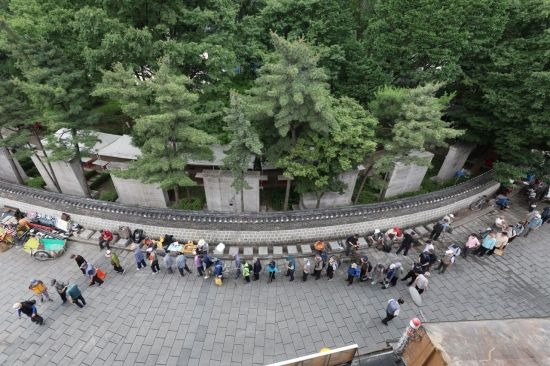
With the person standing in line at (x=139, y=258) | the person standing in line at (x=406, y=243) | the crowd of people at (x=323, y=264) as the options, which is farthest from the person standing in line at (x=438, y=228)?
the person standing in line at (x=139, y=258)

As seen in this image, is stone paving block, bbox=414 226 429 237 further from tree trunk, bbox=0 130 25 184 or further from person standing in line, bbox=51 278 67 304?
tree trunk, bbox=0 130 25 184

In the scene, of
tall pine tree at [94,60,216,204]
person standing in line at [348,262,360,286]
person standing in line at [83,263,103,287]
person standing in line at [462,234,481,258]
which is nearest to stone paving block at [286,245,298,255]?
person standing in line at [348,262,360,286]

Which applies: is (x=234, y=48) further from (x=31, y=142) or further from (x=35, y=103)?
(x=31, y=142)

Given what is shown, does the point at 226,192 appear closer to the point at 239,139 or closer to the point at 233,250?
the point at 233,250

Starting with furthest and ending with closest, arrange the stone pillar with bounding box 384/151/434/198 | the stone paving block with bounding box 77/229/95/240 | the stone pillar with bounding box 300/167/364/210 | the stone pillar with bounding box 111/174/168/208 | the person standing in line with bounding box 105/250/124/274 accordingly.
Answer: the stone pillar with bounding box 384/151/434/198, the stone pillar with bounding box 300/167/364/210, the stone pillar with bounding box 111/174/168/208, the stone paving block with bounding box 77/229/95/240, the person standing in line with bounding box 105/250/124/274

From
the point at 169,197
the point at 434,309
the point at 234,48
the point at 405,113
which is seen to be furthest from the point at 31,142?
the point at 434,309

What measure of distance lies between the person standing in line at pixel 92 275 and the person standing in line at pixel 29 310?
1847mm

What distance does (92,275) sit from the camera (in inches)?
456

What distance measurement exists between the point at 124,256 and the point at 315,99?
433 inches

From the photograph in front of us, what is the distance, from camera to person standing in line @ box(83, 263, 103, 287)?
11.4 metres

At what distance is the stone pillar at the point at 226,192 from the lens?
15211mm

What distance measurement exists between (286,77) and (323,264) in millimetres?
7774

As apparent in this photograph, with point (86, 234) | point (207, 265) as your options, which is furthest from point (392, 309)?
point (86, 234)

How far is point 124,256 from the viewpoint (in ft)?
44.1
